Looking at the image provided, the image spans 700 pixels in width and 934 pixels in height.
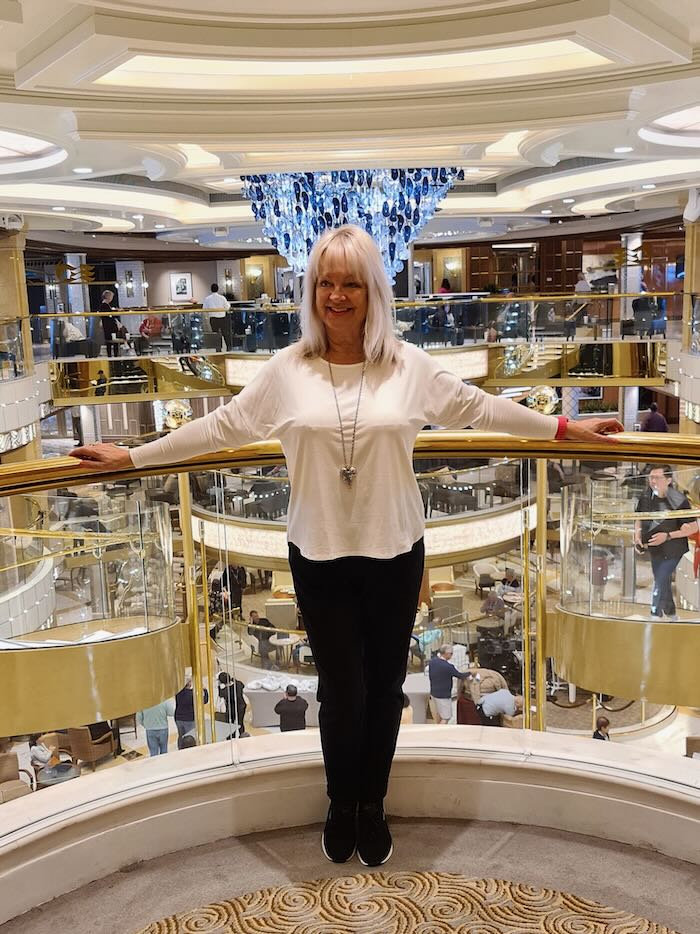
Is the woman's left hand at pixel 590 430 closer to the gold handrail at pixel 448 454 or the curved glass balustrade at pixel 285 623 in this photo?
the gold handrail at pixel 448 454

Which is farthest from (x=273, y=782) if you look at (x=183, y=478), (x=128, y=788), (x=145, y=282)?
(x=145, y=282)

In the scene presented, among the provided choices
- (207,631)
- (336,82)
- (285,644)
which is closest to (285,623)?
(285,644)

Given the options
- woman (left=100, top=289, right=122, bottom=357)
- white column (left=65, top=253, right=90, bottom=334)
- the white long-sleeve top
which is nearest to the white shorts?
the white long-sleeve top

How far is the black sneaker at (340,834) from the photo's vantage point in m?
1.98

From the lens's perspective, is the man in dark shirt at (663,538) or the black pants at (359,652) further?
the man in dark shirt at (663,538)

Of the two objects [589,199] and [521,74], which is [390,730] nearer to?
[521,74]

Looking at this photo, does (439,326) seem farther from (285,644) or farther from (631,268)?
(285,644)

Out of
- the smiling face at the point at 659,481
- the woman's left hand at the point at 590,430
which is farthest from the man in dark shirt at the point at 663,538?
the woman's left hand at the point at 590,430

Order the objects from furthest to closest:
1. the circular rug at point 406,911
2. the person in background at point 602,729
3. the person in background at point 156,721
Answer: the person in background at point 156,721 → the person in background at point 602,729 → the circular rug at point 406,911

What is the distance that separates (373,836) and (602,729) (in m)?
0.71

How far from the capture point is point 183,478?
2.34m

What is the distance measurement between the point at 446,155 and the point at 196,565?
809 cm

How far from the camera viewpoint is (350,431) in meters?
1.79

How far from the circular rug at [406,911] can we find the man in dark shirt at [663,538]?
84 cm
